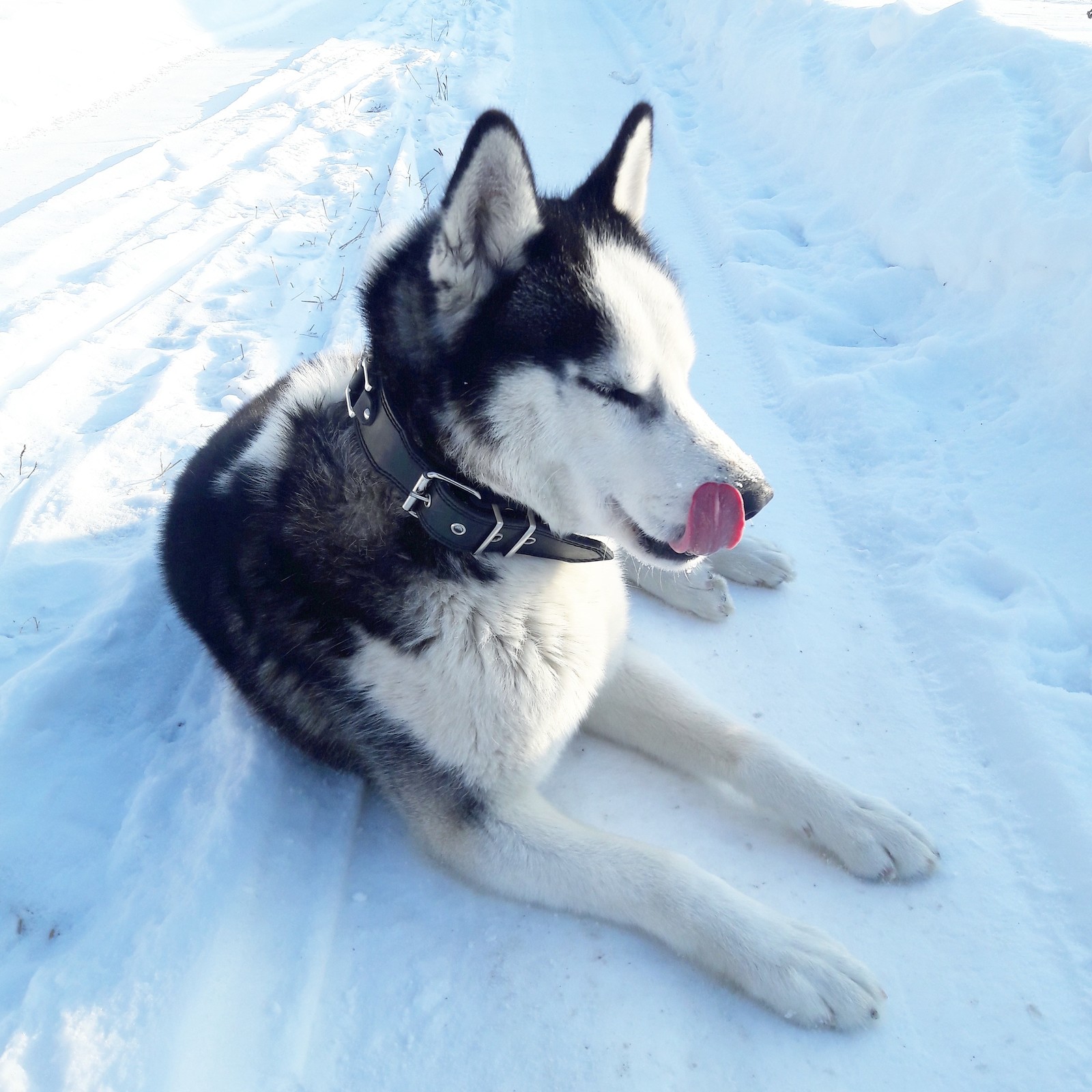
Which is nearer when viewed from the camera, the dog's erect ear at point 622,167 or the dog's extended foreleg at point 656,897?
the dog's extended foreleg at point 656,897

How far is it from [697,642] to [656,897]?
0.98 meters

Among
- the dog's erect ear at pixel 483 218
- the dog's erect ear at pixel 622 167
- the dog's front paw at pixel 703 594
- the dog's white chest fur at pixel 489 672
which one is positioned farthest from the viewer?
the dog's front paw at pixel 703 594

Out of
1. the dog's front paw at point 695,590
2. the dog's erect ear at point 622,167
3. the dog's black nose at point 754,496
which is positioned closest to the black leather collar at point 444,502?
the dog's black nose at point 754,496

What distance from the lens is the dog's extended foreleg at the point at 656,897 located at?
150 cm

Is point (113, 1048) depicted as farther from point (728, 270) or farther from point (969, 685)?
point (728, 270)

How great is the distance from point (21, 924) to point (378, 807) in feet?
2.56

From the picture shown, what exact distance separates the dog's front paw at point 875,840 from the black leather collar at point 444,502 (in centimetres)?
91

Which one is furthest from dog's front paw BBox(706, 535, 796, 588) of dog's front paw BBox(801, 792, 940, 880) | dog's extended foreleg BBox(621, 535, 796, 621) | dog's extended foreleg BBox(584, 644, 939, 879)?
dog's front paw BBox(801, 792, 940, 880)

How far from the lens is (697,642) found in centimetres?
244

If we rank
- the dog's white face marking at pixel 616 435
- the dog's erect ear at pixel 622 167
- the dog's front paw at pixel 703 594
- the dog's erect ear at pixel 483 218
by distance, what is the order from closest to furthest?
the dog's erect ear at pixel 483 218 < the dog's white face marking at pixel 616 435 < the dog's erect ear at pixel 622 167 < the dog's front paw at pixel 703 594

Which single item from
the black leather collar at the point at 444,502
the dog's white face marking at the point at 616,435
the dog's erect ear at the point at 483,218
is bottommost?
the black leather collar at the point at 444,502

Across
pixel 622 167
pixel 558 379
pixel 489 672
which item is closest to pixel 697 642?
pixel 489 672

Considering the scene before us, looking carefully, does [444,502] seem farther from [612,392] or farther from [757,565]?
[757,565]

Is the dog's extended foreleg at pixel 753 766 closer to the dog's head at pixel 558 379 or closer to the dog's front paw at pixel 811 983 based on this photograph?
the dog's front paw at pixel 811 983
